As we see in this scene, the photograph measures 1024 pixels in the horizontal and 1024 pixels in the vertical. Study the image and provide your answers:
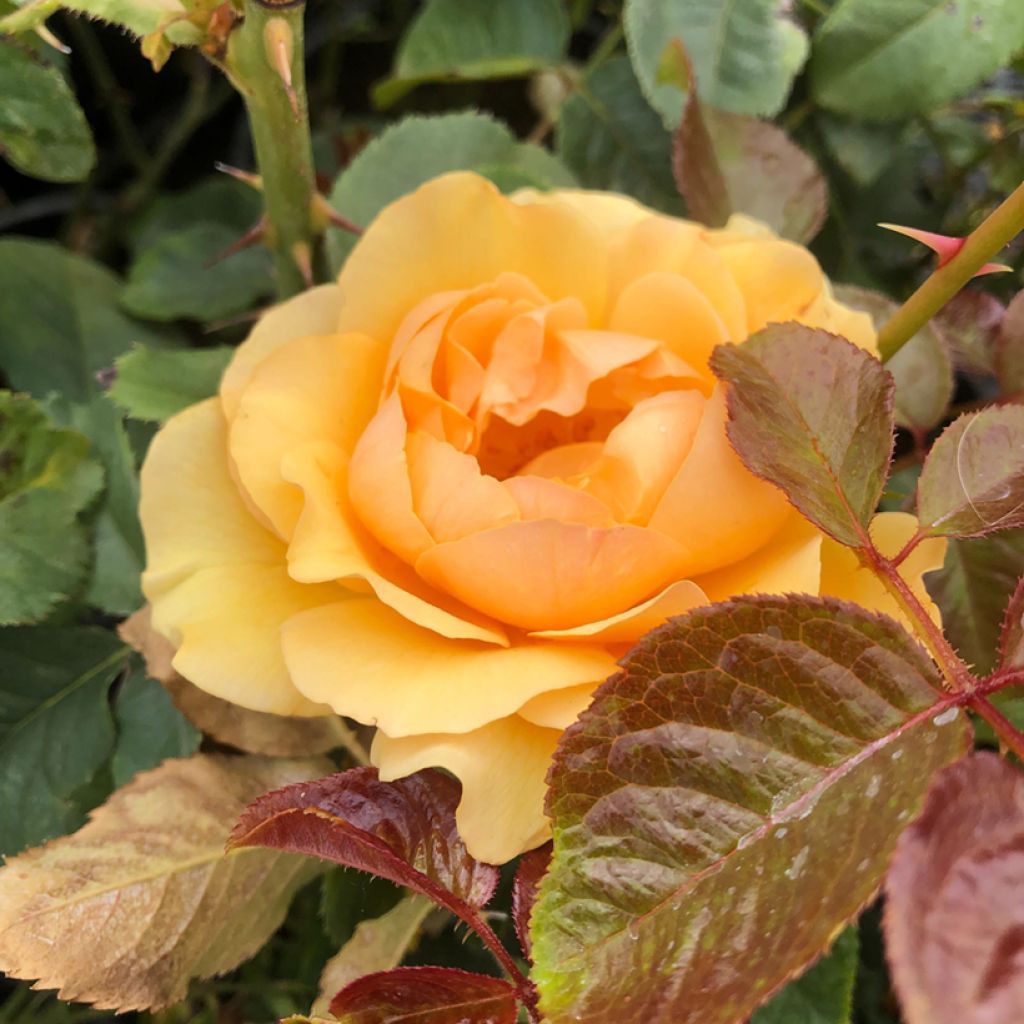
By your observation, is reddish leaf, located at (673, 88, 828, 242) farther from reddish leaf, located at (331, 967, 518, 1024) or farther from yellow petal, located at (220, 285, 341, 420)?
reddish leaf, located at (331, 967, 518, 1024)

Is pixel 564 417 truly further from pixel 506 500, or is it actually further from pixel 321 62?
pixel 321 62

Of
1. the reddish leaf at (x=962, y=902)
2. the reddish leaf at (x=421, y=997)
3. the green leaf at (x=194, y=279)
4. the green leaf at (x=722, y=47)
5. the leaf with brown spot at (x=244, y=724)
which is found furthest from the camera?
the green leaf at (x=194, y=279)

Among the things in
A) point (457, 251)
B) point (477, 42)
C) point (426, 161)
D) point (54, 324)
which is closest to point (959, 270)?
point (457, 251)

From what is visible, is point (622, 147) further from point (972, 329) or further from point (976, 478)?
point (976, 478)

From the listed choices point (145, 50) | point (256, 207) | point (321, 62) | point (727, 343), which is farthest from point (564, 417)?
point (321, 62)

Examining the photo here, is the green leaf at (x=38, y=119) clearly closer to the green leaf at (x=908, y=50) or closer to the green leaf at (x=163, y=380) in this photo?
the green leaf at (x=163, y=380)

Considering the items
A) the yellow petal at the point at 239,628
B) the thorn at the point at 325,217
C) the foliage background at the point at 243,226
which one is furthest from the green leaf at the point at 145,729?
the thorn at the point at 325,217

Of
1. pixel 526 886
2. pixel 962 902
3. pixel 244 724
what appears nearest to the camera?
pixel 962 902

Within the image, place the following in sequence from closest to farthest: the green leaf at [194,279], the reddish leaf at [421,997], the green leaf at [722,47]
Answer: the reddish leaf at [421,997] < the green leaf at [722,47] < the green leaf at [194,279]
